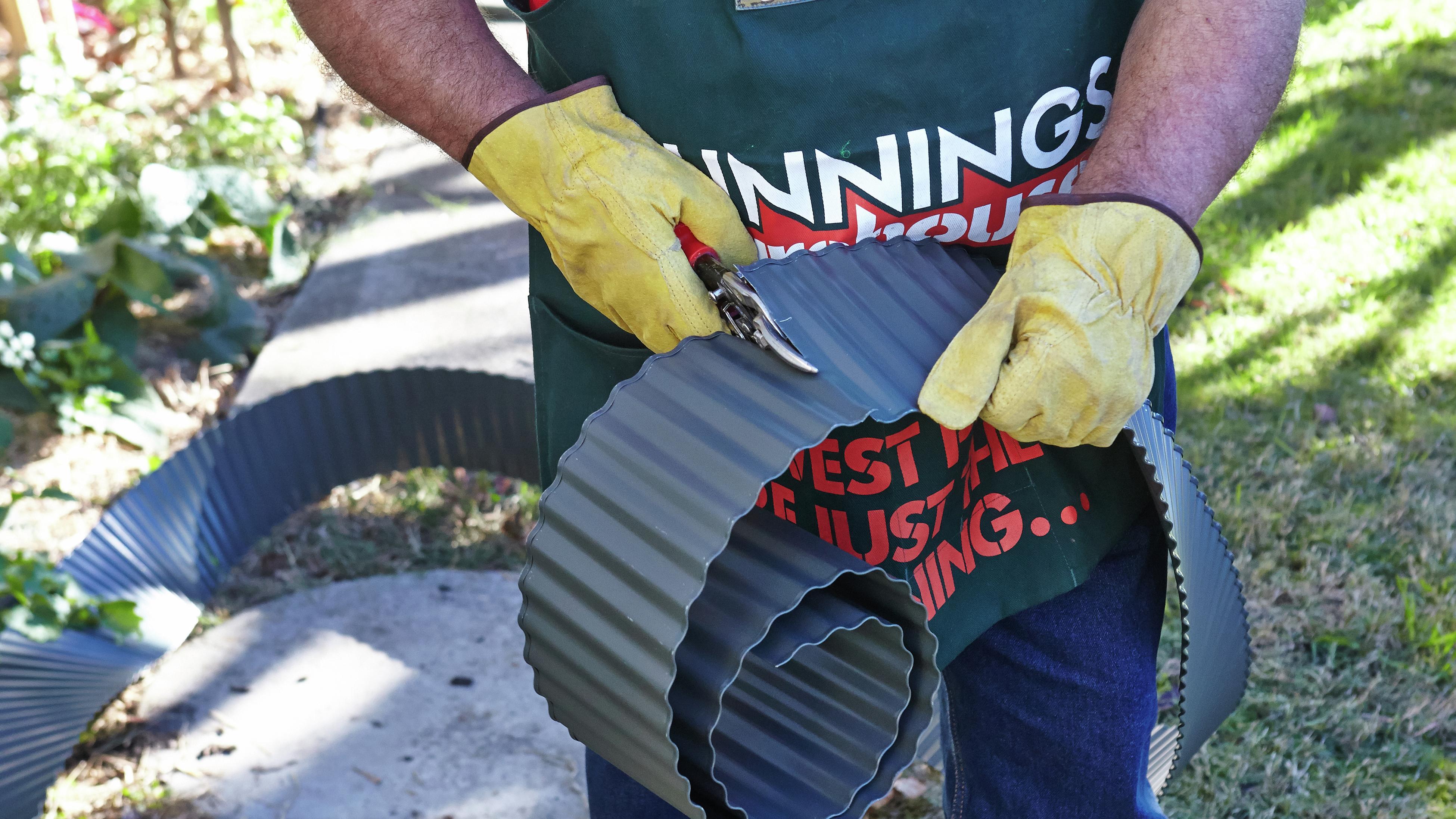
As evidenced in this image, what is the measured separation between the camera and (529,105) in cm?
136

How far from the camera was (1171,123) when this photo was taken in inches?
50.9

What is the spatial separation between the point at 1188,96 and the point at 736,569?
726 millimetres

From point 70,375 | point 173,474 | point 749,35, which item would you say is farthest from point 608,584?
point 70,375

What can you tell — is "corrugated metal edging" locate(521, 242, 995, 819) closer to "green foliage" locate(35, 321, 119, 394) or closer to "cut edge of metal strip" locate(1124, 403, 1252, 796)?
"cut edge of metal strip" locate(1124, 403, 1252, 796)

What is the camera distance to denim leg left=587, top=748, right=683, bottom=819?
159 centimetres

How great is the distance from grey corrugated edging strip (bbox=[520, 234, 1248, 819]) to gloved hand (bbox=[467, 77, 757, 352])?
0.14 meters

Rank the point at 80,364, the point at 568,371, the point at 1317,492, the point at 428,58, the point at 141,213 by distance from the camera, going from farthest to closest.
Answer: the point at 141,213, the point at 80,364, the point at 1317,492, the point at 568,371, the point at 428,58

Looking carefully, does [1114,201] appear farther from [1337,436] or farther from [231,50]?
[231,50]

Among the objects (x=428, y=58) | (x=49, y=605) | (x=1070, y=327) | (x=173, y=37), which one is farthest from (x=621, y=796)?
(x=173, y=37)

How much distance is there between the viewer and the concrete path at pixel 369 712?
2.27 m

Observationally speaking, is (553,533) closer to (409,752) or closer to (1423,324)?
(409,752)

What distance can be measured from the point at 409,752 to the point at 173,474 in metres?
0.88

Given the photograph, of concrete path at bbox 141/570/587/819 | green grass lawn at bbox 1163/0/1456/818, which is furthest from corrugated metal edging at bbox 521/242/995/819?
green grass lawn at bbox 1163/0/1456/818

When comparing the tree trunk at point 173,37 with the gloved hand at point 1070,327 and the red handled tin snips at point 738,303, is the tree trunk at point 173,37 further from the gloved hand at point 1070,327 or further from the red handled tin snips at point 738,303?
the gloved hand at point 1070,327
